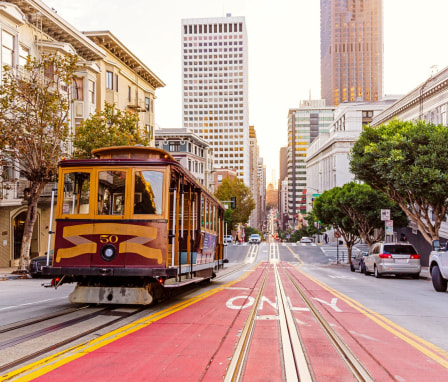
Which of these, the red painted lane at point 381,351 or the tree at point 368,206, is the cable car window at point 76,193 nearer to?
the red painted lane at point 381,351

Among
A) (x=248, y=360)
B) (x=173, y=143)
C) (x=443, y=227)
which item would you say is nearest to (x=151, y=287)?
(x=248, y=360)

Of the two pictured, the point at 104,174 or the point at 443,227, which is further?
the point at 443,227

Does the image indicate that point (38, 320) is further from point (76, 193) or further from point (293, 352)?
point (293, 352)

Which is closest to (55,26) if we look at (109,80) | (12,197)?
(109,80)

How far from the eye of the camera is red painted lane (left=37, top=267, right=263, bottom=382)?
5.58 m

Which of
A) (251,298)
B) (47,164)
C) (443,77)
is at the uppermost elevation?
(443,77)

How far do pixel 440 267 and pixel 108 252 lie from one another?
11617mm

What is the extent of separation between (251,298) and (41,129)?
14.3 meters

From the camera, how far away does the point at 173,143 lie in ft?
266

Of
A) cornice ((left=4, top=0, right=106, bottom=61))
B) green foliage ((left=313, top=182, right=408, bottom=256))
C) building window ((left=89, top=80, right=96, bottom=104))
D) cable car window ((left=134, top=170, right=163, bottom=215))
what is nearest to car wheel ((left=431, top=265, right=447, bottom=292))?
cable car window ((left=134, top=170, right=163, bottom=215))

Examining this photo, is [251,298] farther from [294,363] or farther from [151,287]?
[294,363]

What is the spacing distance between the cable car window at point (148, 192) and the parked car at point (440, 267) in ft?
34.2

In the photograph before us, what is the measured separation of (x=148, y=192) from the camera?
10.5m

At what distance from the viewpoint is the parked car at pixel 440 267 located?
53.5ft
